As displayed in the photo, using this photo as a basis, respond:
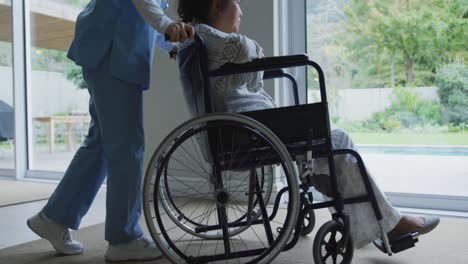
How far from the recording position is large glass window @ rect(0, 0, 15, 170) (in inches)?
148

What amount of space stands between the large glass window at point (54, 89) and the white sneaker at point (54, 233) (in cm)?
215

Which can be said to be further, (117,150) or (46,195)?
(46,195)

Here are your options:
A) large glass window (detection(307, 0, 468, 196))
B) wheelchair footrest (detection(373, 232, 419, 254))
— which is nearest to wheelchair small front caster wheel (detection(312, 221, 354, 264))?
wheelchair footrest (detection(373, 232, 419, 254))

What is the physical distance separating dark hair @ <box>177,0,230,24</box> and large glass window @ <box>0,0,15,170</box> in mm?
2749

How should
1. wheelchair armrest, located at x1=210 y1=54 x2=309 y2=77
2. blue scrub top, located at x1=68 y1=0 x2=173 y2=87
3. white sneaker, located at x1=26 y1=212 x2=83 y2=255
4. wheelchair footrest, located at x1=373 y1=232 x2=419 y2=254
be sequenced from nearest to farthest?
wheelchair armrest, located at x1=210 y1=54 x2=309 y2=77, wheelchair footrest, located at x1=373 y1=232 x2=419 y2=254, blue scrub top, located at x1=68 y1=0 x2=173 y2=87, white sneaker, located at x1=26 y1=212 x2=83 y2=255

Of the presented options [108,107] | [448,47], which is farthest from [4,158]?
[448,47]

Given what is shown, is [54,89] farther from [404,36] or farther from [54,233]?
[404,36]

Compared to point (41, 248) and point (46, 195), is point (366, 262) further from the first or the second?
point (46, 195)

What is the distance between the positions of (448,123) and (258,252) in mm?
1428

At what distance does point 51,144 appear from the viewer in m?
3.71

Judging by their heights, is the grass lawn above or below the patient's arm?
below

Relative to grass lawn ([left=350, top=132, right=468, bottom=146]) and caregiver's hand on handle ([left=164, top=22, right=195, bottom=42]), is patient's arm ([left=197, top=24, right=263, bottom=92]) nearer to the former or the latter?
caregiver's hand on handle ([left=164, top=22, right=195, bottom=42])

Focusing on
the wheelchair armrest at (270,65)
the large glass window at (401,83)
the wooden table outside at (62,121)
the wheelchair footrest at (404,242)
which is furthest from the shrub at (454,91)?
the wooden table outside at (62,121)

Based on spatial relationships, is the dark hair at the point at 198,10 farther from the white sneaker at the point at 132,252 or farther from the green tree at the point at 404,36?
the green tree at the point at 404,36
